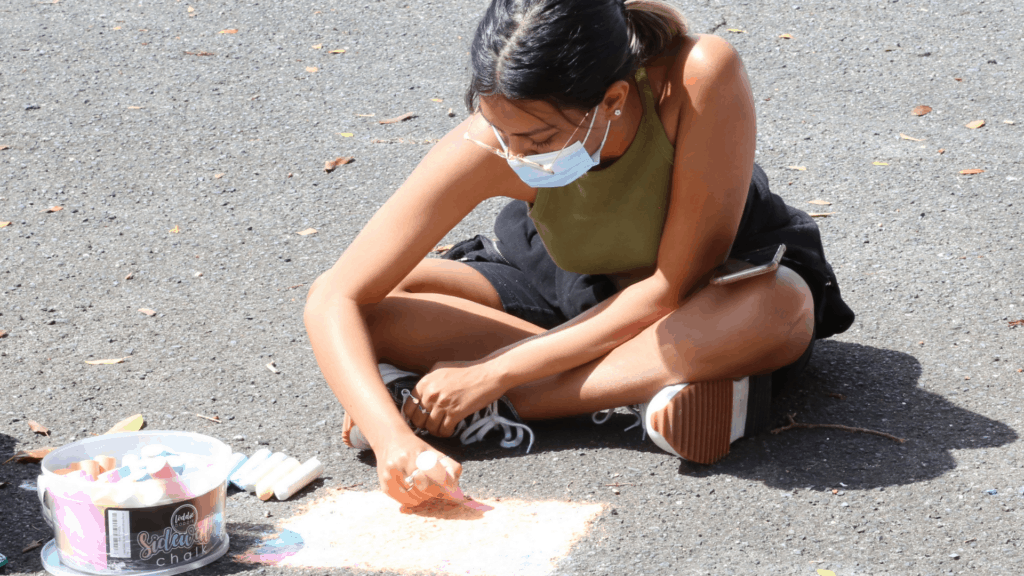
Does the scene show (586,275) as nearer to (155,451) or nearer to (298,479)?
(298,479)

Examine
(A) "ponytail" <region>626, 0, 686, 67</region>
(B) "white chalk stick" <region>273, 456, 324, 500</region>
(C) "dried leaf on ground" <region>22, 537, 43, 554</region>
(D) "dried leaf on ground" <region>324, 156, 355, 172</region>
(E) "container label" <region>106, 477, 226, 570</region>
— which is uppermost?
(A) "ponytail" <region>626, 0, 686, 67</region>

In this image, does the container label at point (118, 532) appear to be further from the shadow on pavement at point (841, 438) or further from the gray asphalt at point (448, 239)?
the shadow on pavement at point (841, 438)

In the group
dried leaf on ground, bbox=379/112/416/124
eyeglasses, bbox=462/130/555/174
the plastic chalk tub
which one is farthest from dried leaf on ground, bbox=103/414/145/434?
dried leaf on ground, bbox=379/112/416/124

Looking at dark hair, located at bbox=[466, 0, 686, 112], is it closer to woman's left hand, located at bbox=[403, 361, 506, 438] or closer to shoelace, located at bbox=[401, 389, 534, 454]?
woman's left hand, located at bbox=[403, 361, 506, 438]

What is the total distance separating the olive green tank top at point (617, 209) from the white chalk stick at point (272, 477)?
80cm

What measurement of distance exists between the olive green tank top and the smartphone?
178mm

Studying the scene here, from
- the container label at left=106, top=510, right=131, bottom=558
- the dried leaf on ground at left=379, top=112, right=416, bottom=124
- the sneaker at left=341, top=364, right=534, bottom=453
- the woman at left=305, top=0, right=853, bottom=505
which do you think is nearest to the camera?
the container label at left=106, top=510, right=131, bottom=558

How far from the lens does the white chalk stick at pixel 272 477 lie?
236cm

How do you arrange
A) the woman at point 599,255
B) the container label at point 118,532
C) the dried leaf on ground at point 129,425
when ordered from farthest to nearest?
1. the dried leaf on ground at point 129,425
2. the woman at point 599,255
3. the container label at point 118,532

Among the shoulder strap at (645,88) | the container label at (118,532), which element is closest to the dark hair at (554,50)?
the shoulder strap at (645,88)

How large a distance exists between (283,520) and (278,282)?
4.99ft

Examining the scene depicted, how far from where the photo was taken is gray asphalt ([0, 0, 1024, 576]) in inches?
89.5

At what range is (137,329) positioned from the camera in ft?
10.8

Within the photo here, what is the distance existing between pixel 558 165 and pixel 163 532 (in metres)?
1.08
